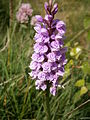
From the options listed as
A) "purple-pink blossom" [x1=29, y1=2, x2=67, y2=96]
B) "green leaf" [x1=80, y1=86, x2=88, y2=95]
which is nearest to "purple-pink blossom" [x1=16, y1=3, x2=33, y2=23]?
"green leaf" [x1=80, y1=86, x2=88, y2=95]

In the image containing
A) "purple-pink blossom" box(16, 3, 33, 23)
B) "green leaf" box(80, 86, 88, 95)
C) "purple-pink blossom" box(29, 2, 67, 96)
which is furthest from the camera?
"purple-pink blossom" box(16, 3, 33, 23)

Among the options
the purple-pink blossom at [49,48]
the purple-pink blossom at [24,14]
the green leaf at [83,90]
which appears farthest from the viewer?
the purple-pink blossom at [24,14]

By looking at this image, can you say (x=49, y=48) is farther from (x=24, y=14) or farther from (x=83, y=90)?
(x=24, y=14)

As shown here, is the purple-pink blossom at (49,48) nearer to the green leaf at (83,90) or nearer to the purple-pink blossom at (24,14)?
the green leaf at (83,90)

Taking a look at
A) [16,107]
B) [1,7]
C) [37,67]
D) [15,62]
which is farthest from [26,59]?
[1,7]

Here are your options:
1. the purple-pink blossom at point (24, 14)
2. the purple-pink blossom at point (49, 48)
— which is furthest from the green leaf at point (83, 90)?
the purple-pink blossom at point (24, 14)

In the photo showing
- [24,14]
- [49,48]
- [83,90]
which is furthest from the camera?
[24,14]

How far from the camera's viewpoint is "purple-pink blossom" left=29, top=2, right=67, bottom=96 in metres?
1.58

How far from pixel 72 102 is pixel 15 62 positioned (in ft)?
2.48

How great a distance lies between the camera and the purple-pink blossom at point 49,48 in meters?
1.58

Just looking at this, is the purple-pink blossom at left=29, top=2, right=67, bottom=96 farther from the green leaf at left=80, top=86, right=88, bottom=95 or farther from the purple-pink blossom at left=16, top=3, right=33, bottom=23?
the purple-pink blossom at left=16, top=3, right=33, bottom=23

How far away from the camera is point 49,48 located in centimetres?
162

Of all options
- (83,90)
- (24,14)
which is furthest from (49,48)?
(24,14)

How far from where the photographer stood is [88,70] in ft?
7.68
